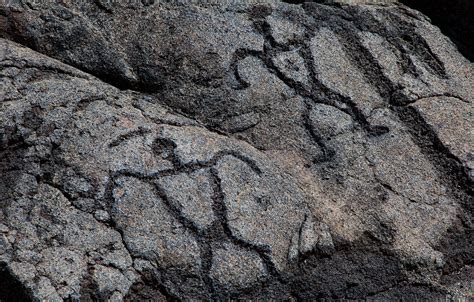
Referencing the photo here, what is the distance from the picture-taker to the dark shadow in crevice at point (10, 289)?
178cm

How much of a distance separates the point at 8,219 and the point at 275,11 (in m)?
1.04

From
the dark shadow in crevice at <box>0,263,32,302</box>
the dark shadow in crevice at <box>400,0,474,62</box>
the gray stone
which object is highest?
the dark shadow in crevice at <box>400,0,474,62</box>

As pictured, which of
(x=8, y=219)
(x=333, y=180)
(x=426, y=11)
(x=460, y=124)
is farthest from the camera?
(x=426, y=11)

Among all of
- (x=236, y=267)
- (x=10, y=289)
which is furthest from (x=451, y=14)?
(x=10, y=289)

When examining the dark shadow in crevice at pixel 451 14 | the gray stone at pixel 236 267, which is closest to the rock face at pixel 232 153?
the gray stone at pixel 236 267

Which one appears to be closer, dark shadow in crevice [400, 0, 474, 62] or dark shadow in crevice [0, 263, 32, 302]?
dark shadow in crevice [0, 263, 32, 302]

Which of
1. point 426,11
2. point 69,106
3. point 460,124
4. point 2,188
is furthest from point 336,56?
point 2,188

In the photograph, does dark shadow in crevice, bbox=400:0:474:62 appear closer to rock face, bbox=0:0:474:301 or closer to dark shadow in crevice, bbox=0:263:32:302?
rock face, bbox=0:0:474:301

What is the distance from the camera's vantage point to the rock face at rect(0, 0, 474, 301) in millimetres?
1903

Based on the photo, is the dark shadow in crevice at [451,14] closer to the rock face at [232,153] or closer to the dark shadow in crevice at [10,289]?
the rock face at [232,153]

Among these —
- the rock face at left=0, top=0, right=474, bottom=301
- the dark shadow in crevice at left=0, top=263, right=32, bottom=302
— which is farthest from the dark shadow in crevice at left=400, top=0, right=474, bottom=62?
the dark shadow in crevice at left=0, top=263, right=32, bottom=302

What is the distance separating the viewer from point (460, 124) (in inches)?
92.6

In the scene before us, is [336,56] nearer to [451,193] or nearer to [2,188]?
[451,193]

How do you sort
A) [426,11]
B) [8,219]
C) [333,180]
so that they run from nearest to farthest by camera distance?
[8,219] < [333,180] < [426,11]
